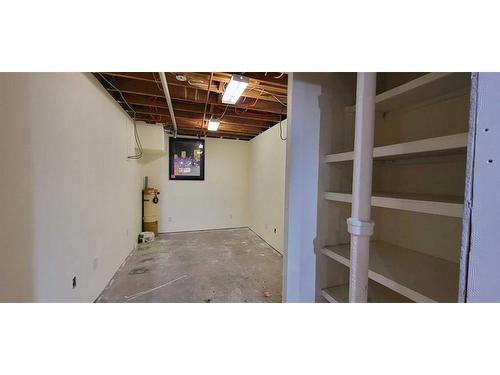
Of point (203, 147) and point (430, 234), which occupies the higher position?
point (203, 147)

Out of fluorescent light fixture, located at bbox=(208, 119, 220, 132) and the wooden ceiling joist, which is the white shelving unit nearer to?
the wooden ceiling joist

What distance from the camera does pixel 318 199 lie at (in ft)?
3.77

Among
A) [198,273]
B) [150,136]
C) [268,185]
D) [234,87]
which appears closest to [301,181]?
[234,87]

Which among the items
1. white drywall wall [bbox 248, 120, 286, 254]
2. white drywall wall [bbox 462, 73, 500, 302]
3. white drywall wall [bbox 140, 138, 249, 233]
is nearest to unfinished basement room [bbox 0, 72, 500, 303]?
white drywall wall [bbox 462, 73, 500, 302]

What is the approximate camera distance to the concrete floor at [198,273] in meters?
2.32

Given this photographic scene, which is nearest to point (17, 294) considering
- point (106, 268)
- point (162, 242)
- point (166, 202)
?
point (106, 268)

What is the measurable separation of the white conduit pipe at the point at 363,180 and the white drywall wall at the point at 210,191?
4.71 metres

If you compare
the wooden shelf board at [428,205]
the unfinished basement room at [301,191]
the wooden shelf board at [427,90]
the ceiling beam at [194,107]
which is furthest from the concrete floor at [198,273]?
the ceiling beam at [194,107]

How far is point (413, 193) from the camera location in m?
1.09

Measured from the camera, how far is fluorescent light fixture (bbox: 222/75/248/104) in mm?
2112

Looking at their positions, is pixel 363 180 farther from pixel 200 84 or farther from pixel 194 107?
pixel 194 107

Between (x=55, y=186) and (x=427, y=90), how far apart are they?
7.73 ft
